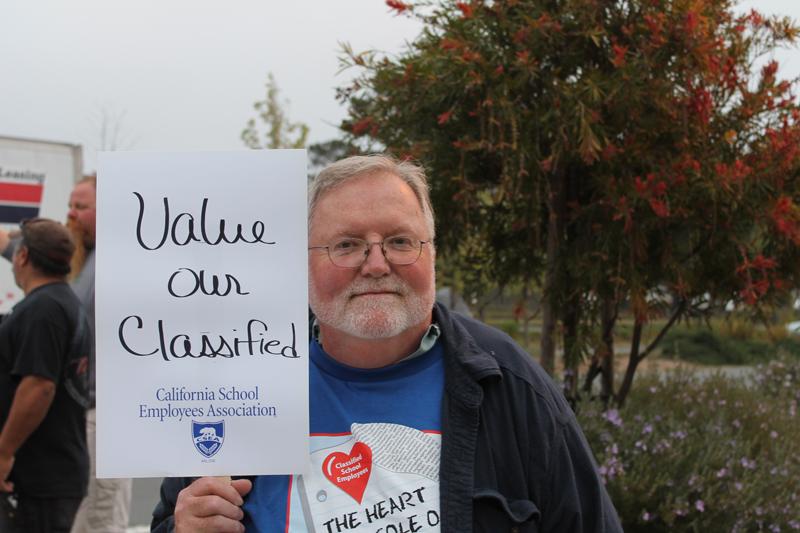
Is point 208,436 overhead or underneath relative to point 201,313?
underneath

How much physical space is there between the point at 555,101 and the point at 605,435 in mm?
1550

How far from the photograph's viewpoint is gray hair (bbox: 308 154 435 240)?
2.06 meters

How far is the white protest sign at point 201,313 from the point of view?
177cm

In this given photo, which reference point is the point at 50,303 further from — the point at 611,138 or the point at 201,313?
the point at 611,138

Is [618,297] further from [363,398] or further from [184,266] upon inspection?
[184,266]

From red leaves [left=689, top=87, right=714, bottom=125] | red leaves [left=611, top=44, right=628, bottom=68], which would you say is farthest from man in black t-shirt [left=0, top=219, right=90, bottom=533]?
red leaves [left=689, top=87, right=714, bottom=125]

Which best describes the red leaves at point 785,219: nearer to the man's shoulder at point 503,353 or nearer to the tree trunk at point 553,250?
the tree trunk at point 553,250

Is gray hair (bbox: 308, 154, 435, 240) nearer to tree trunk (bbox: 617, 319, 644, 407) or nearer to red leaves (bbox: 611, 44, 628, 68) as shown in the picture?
red leaves (bbox: 611, 44, 628, 68)

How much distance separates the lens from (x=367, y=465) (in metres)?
1.91


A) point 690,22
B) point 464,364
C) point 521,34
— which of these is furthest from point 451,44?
point 464,364

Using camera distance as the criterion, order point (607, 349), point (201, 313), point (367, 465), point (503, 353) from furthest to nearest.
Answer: point (607, 349) < point (503, 353) < point (367, 465) < point (201, 313)

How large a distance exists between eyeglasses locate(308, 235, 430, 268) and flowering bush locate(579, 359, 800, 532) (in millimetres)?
2123

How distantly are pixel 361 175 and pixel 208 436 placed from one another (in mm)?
699

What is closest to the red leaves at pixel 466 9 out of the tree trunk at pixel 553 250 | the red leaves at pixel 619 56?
the red leaves at pixel 619 56
